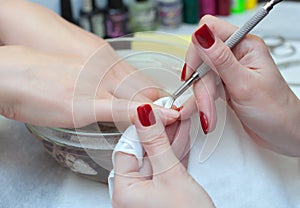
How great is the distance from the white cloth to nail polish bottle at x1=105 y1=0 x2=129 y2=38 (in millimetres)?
451

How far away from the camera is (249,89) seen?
0.52 metres

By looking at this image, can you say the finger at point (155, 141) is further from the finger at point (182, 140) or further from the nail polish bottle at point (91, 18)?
the nail polish bottle at point (91, 18)

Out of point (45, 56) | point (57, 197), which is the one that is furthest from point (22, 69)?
point (57, 197)

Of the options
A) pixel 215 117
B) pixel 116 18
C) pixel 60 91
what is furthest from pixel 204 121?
pixel 116 18

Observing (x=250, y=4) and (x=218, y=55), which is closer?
(x=218, y=55)

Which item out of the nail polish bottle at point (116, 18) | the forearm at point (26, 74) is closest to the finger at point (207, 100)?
the forearm at point (26, 74)

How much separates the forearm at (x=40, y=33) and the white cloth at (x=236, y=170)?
0.61ft

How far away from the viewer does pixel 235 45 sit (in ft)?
1.76

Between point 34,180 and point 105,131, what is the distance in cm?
12

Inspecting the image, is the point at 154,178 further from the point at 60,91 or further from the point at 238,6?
the point at 238,6

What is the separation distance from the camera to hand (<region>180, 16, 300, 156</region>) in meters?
0.51

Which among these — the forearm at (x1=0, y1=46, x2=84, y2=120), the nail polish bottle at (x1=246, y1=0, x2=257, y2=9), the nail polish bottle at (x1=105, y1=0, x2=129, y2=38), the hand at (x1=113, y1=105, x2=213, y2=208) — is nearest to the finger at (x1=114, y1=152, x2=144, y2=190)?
the hand at (x1=113, y1=105, x2=213, y2=208)

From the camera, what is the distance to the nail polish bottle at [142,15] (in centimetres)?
97

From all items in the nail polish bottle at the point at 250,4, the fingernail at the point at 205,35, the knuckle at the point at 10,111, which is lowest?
the nail polish bottle at the point at 250,4
